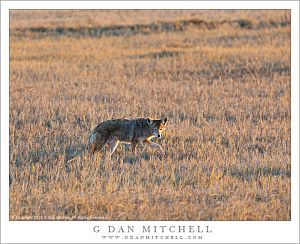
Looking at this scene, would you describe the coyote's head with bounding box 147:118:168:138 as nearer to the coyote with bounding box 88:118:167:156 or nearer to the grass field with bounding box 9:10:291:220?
the coyote with bounding box 88:118:167:156

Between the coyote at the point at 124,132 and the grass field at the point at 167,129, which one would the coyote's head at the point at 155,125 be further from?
the grass field at the point at 167,129

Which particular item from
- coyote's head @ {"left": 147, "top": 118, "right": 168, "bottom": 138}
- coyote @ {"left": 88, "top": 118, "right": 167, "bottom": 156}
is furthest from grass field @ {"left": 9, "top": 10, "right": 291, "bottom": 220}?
coyote's head @ {"left": 147, "top": 118, "right": 168, "bottom": 138}

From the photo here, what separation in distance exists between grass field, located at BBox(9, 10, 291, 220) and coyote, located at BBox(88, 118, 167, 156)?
0.25 metres

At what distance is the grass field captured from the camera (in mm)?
8672

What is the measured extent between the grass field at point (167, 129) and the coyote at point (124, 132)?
0.25 m

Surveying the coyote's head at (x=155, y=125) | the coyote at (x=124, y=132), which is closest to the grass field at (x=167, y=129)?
the coyote at (x=124, y=132)

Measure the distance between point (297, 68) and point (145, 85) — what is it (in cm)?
730

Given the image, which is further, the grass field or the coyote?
the coyote

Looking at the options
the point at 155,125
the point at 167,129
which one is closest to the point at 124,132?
the point at 155,125

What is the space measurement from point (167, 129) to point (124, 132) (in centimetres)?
193

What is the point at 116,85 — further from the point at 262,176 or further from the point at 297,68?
the point at 262,176

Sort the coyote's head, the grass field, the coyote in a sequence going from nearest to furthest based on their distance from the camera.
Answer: the grass field < the coyote < the coyote's head

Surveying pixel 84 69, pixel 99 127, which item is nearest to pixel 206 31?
pixel 84 69

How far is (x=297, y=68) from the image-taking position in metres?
12.4
